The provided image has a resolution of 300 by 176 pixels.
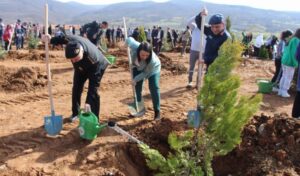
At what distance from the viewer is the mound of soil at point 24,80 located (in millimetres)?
8273

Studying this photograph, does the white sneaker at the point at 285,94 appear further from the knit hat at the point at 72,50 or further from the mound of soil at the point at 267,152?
the knit hat at the point at 72,50

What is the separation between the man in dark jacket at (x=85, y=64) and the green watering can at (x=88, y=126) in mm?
449

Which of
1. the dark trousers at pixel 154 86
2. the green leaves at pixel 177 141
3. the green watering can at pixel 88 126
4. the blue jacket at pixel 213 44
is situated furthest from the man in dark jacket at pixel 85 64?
the green leaves at pixel 177 141

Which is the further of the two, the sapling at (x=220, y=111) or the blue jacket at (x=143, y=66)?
the blue jacket at (x=143, y=66)

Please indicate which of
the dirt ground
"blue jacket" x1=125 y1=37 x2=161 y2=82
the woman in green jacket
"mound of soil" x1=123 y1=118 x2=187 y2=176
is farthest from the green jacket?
"blue jacket" x1=125 y1=37 x2=161 y2=82

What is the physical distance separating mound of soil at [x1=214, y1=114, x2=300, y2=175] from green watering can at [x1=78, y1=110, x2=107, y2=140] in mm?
1625

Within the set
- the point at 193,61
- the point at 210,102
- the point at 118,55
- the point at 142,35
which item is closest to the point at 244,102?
the point at 210,102

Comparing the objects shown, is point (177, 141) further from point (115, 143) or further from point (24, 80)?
point (24, 80)

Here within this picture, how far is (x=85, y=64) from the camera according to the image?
540 centimetres

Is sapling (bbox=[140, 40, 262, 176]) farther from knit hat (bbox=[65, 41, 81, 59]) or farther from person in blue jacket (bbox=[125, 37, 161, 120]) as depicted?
person in blue jacket (bbox=[125, 37, 161, 120])

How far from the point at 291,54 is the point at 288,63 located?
0.22 meters

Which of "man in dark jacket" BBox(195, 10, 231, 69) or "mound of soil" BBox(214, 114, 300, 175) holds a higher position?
"man in dark jacket" BBox(195, 10, 231, 69)

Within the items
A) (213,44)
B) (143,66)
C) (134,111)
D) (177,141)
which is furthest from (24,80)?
(177,141)

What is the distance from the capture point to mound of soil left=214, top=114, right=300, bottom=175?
4.98 meters
